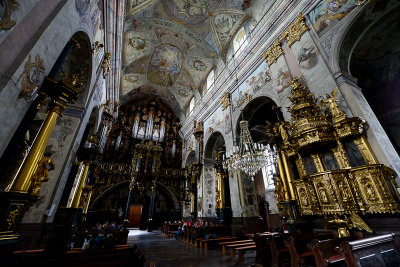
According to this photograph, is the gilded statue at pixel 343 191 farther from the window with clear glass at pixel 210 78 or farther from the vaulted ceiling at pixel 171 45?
the window with clear glass at pixel 210 78

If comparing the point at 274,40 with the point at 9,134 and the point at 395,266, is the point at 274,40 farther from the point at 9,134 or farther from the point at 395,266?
the point at 9,134

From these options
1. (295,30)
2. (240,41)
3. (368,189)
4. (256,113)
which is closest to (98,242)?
(368,189)

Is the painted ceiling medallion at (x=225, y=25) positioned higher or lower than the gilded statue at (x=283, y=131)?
higher

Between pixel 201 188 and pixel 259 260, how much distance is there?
Answer: 28.3 ft

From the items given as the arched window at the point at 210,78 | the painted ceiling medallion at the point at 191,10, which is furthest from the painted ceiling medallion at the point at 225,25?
the arched window at the point at 210,78

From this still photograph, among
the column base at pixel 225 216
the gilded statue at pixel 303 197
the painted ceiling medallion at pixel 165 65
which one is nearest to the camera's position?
the gilded statue at pixel 303 197

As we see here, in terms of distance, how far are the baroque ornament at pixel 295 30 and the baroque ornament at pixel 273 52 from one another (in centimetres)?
33

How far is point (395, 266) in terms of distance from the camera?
7.60 ft

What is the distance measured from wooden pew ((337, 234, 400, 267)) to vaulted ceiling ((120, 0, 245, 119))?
36.0 ft

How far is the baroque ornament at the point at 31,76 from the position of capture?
273 centimetres

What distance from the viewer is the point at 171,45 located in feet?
40.5

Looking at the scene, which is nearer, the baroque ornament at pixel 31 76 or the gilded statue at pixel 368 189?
the baroque ornament at pixel 31 76

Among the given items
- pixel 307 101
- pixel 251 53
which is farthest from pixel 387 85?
pixel 251 53

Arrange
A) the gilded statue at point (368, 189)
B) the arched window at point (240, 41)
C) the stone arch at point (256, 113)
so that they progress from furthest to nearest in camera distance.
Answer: the arched window at point (240, 41) → the stone arch at point (256, 113) → the gilded statue at point (368, 189)
